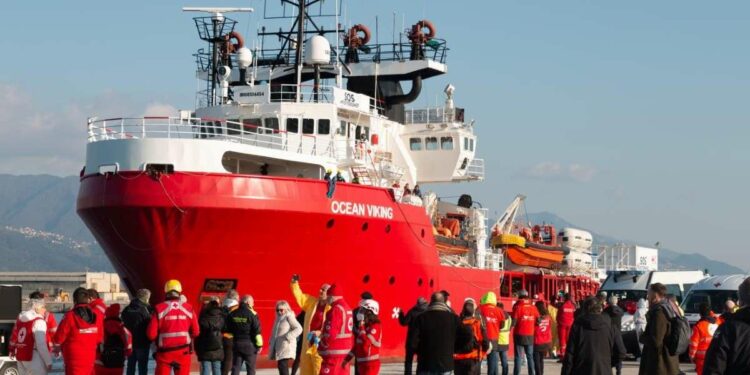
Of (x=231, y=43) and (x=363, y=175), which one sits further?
(x=231, y=43)

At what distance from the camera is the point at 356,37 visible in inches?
1576

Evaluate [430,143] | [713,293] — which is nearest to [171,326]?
[713,293]

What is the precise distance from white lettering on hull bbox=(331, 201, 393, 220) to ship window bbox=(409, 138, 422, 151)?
286 inches

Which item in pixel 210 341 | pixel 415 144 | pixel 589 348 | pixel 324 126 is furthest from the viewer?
pixel 415 144

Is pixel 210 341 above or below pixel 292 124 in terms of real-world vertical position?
below

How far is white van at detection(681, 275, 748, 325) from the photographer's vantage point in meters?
27.7

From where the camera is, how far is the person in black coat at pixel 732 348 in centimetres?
905

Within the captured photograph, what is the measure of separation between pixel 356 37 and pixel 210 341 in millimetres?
23026

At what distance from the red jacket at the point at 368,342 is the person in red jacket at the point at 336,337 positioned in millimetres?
380

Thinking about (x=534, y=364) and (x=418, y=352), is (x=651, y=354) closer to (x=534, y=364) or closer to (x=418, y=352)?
(x=418, y=352)

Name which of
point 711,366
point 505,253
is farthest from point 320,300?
point 505,253

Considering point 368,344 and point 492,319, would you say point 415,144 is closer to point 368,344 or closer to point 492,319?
point 492,319

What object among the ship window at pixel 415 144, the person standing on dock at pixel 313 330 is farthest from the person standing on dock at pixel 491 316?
the ship window at pixel 415 144

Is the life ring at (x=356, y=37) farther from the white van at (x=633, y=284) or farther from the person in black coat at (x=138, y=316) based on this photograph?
the person in black coat at (x=138, y=316)
